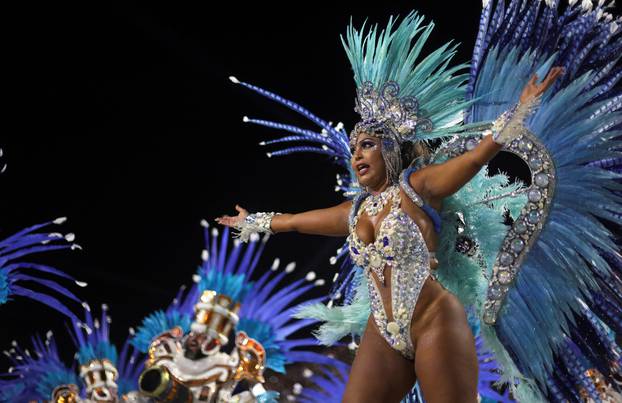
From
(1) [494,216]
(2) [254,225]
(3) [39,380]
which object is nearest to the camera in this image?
(1) [494,216]

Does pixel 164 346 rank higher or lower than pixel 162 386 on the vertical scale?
higher

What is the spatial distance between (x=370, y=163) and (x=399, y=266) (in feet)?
1.46

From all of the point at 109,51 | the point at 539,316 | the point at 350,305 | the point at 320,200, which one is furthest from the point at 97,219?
the point at 539,316

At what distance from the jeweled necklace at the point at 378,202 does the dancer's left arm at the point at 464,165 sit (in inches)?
5.9

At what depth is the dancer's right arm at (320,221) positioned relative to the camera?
310cm

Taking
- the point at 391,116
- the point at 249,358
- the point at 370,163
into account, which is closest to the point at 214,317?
the point at 249,358

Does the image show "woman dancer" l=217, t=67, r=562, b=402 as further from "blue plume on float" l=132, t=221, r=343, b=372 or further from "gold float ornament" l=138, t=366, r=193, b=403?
"gold float ornament" l=138, t=366, r=193, b=403

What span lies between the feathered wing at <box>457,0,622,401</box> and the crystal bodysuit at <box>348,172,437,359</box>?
331 mm

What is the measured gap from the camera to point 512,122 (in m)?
2.47

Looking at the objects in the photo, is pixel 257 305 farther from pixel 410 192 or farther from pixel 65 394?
pixel 65 394

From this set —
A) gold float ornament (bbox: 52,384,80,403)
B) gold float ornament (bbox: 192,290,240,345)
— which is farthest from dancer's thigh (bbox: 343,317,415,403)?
gold float ornament (bbox: 52,384,80,403)

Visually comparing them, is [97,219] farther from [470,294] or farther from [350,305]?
[470,294]

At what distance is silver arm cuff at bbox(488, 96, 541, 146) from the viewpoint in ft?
8.10

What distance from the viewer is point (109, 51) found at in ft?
15.6
